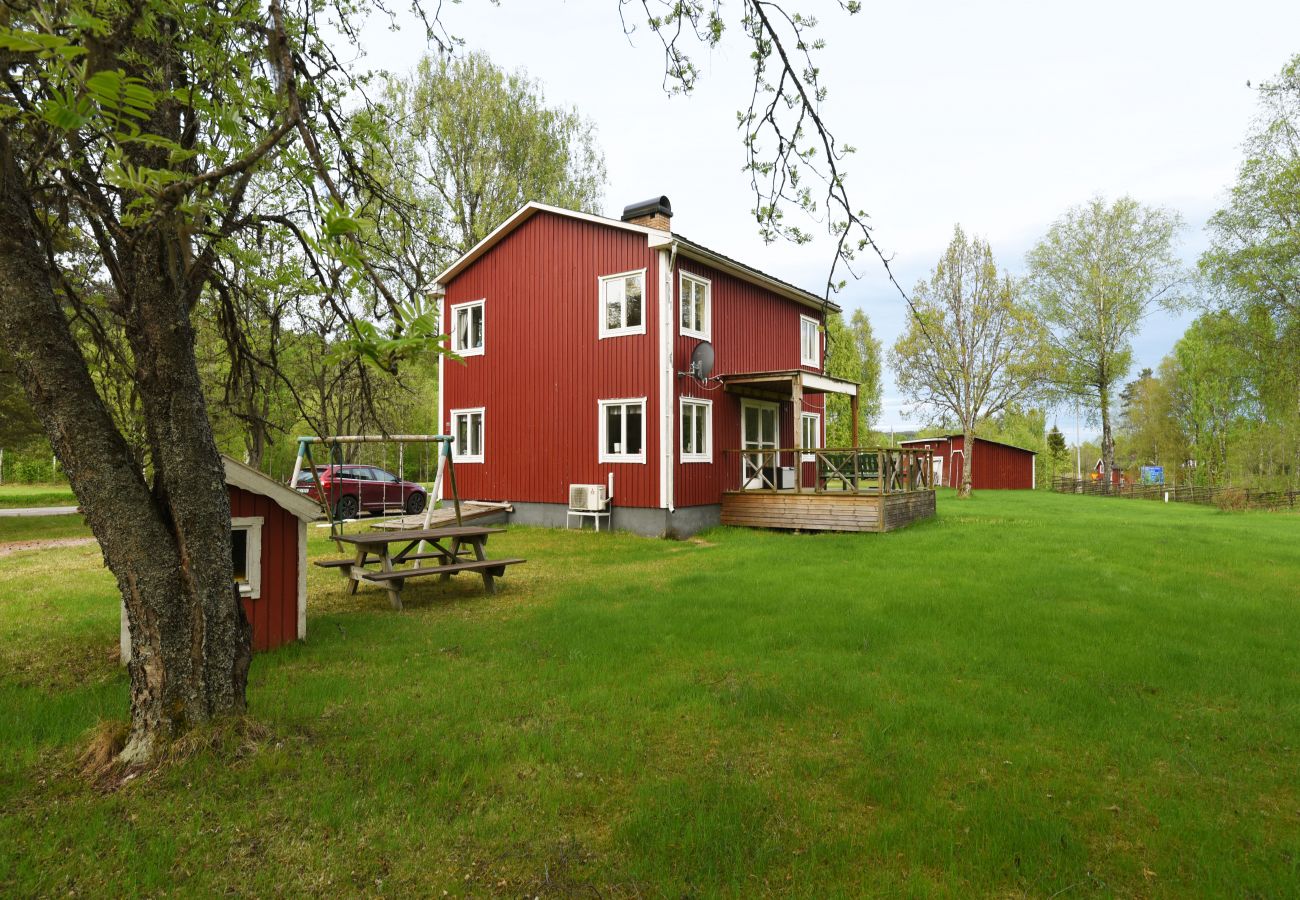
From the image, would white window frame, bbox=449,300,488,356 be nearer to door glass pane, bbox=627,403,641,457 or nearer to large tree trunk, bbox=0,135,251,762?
door glass pane, bbox=627,403,641,457

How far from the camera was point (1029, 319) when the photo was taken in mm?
26781

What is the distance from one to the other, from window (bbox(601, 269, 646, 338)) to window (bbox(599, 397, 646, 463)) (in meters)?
1.68

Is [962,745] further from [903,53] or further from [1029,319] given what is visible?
[1029,319]

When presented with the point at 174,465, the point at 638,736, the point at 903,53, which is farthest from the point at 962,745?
the point at 174,465

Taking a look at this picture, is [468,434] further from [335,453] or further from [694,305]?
[335,453]

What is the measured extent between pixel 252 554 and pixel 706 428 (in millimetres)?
11341

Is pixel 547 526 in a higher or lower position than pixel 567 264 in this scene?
lower

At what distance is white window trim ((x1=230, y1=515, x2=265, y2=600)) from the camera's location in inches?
249

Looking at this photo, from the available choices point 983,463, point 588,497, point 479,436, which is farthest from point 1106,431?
point 479,436

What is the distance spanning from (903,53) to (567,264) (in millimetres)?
13953

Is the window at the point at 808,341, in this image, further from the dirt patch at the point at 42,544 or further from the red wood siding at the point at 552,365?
the dirt patch at the point at 42,544

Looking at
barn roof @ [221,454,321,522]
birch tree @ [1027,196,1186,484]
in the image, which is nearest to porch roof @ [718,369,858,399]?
barn roof @ [221,454,321,522]

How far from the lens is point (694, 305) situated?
16141mm

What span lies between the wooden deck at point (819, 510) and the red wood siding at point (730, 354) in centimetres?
70
